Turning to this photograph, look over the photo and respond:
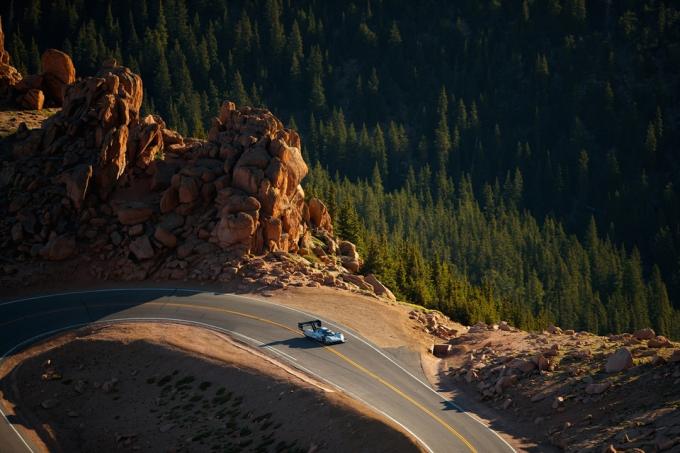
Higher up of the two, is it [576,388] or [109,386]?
[576,388]

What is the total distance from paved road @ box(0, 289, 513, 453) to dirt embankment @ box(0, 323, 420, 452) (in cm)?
184

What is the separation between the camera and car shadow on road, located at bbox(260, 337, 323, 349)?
5562cm

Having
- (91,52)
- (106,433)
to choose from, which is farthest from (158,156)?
(91,52)

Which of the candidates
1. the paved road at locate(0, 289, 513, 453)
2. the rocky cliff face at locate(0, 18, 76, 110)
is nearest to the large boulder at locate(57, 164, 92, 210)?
the paved road at locate(0, 289, 513, 453)

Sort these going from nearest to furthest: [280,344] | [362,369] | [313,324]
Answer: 1. [362,369]
2. [280,344]
3. [313,324]

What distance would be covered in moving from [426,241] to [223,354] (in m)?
104

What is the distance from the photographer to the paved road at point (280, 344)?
4538 centimetres

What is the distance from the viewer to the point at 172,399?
51.0 metres

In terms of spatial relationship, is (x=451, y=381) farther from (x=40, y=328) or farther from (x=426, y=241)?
(x=426, y=241)

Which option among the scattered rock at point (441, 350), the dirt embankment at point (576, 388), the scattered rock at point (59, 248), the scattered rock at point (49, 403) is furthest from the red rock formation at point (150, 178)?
the dirt embankment at point (576, 388)

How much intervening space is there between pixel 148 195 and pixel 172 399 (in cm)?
2511

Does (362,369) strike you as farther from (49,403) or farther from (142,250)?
(142,250)

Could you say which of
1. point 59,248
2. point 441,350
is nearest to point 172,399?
point 441,350

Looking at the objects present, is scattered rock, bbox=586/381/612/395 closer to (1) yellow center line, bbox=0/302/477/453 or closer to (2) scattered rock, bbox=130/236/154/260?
(1) yellow center line, bbox=0/302/477/453
